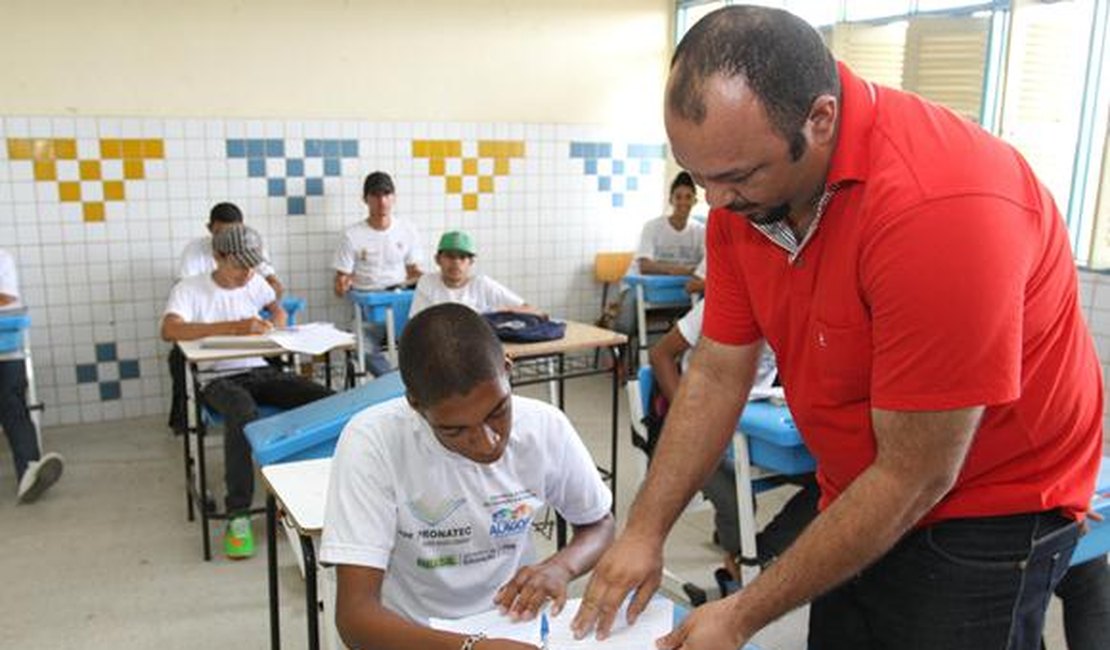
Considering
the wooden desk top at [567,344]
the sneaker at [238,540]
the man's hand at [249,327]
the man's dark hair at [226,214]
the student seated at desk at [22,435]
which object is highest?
the man's dark hair at [226,214]

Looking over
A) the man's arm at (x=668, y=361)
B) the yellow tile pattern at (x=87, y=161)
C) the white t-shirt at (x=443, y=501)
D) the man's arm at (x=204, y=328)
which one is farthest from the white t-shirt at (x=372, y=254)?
the white t-shirt at (x=443, y=501)

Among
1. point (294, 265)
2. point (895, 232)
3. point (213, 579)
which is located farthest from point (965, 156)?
point (294, 265)

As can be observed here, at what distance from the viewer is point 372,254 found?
5.16 meters

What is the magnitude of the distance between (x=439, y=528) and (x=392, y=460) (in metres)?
0.15

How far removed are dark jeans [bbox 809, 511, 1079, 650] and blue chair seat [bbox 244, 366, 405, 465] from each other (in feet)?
4.40

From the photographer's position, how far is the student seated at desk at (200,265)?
4395 mm

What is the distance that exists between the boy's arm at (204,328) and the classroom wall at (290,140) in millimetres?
1412

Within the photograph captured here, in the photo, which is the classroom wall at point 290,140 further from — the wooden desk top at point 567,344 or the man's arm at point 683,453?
the man's arm at point 683,453

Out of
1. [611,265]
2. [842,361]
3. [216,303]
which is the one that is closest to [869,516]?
[842,361]

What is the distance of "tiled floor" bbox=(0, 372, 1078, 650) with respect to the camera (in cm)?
275

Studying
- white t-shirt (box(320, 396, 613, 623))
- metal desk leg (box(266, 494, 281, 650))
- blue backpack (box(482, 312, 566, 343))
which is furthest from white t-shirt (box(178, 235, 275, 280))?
white t-shirt (box(320, 396, 613, 623))

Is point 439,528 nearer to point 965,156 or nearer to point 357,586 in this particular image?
point 357,586

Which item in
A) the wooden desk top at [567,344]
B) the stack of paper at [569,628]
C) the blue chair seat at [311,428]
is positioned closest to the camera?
the stack of paper at [569,628]

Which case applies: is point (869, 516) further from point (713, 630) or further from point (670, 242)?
point (670, 242)
